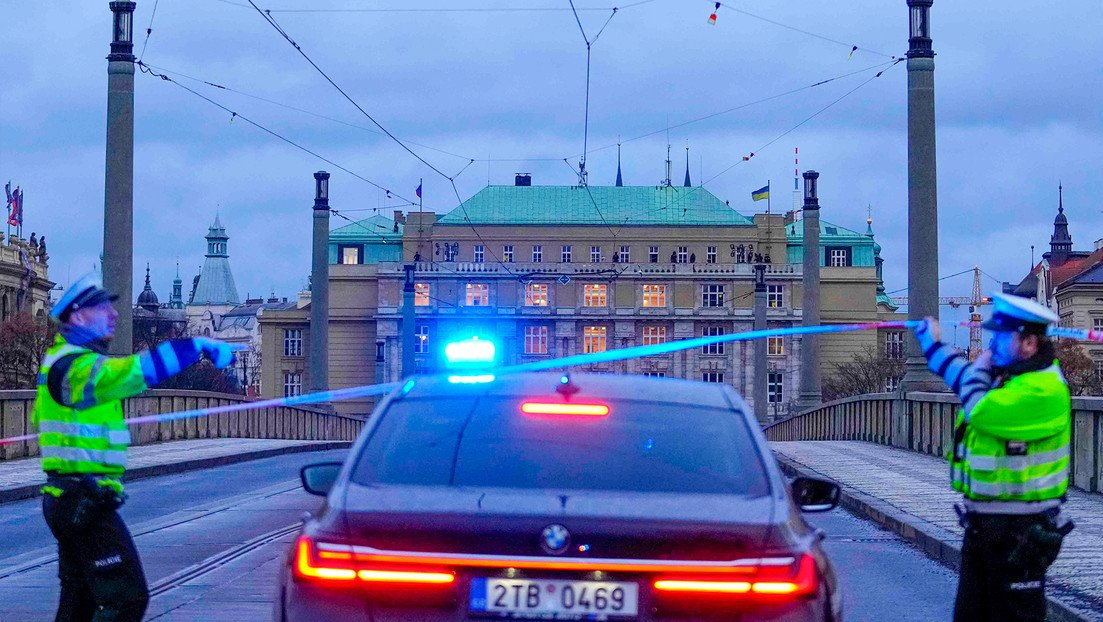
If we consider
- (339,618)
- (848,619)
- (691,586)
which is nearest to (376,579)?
(339,618)

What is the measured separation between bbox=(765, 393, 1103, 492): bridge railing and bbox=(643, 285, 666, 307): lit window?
230ft

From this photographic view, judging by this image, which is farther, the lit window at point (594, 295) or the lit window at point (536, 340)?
the lit window at point (594, 295)

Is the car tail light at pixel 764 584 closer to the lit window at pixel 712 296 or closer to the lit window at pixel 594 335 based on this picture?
the lit window at pixel 712 296

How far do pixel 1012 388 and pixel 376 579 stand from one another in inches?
99.5

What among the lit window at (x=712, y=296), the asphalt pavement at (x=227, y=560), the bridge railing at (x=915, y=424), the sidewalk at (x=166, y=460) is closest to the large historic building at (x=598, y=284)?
the lit window at (x=712, y=296)

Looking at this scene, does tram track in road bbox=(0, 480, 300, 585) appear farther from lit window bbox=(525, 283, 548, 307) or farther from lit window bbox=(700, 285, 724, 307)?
lit window bbox=(700, 285, 724, 307)

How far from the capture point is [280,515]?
17891 millimetres

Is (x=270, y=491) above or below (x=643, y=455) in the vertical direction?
below

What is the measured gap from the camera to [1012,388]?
652 centimetres

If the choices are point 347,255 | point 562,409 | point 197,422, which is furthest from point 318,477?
point 347,255

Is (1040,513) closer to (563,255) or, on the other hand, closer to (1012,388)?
(1012,388)

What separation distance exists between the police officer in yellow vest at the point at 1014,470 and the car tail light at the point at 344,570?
7.43 ft

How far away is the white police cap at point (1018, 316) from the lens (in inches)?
261

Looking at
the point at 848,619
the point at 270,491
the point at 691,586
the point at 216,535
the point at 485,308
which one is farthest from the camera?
the point at 485,308
